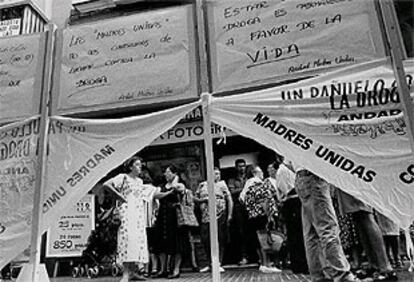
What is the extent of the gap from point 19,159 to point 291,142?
173cm

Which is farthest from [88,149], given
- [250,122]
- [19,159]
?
[250,122]

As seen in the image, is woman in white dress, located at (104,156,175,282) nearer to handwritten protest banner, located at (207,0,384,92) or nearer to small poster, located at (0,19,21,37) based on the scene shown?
handwritten protest banner, located at (207,0,384,92)

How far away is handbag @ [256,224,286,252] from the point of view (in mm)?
4566

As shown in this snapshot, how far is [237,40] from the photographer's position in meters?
2.51

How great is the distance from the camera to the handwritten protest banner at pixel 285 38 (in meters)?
2.30

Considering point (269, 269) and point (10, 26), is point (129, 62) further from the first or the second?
point (10, 26)

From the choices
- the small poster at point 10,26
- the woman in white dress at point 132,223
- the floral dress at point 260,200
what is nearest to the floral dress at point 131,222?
the woman in white dress at point 132,223

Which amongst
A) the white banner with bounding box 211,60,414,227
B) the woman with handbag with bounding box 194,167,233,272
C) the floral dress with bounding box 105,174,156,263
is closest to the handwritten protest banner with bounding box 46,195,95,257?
the woman with handbag with bounding box 194,167,233,272

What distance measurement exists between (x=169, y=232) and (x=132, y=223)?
2.14 feet

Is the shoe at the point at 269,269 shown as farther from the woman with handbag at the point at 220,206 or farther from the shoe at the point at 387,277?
the shoe at the point at 387,277

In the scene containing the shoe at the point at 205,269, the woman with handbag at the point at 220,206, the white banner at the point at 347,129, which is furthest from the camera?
the shoe at the point at 205,269

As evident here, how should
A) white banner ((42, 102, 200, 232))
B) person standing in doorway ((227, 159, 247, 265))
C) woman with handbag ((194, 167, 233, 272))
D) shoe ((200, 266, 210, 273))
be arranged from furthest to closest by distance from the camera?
1. person standing in doorway ((227, 159, 247, 265))
2. shoe ((200, 266, 210, 273))
3. woman with handbag ((194, 167, 233, 272))
4. white banner ((42, 102, 200, 232))

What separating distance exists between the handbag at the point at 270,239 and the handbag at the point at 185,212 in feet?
2.54

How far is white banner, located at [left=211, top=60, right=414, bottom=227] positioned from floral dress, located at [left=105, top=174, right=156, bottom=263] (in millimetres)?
2131
